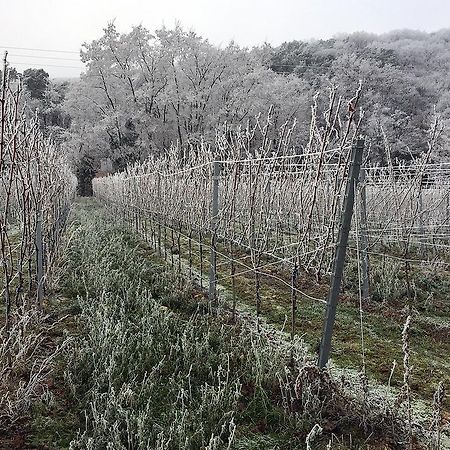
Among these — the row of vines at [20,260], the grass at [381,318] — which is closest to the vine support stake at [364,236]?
the grass at [381,318]

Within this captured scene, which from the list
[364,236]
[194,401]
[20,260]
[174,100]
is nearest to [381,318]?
Result: [364,236]

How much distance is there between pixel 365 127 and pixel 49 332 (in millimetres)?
28936

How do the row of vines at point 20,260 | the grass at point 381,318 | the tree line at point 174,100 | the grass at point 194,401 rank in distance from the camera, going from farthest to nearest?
the tree line at point 174,100
the grass at point 381,318
the row of vines at point 20,260
the grass at point 194,401

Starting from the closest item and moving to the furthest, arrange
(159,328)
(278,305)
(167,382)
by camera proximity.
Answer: (167,382)
(159,328)
(278,305)

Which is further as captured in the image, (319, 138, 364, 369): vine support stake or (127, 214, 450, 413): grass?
(127, 214, 450, 413): grass

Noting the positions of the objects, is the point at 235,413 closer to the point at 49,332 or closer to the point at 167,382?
the point at 167,382

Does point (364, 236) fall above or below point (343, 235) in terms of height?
below

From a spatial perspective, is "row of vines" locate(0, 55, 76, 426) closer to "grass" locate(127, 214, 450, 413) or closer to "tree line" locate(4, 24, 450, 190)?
"grass" locate(127, 214, 450, 413)

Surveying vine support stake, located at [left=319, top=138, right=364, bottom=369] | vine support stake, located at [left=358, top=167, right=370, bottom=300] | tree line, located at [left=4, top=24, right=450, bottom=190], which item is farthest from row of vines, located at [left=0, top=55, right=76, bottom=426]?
tree line, located at [left=4, top=24, right=450, bottom=190]

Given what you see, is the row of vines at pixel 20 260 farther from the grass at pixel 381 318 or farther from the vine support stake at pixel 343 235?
the grass at pixel 381 318

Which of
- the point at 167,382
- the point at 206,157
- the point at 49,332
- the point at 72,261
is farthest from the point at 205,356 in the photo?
the point at 72,261

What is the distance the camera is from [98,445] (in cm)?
227

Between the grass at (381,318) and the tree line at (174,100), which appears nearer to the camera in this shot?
the grass at (381,318)

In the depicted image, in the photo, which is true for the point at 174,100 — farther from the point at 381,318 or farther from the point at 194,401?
the point at 194,401
